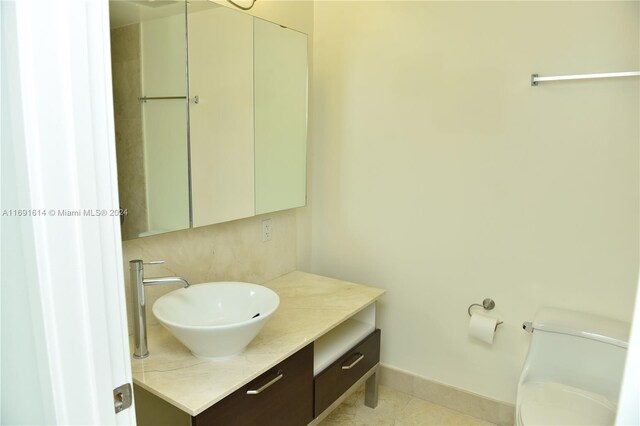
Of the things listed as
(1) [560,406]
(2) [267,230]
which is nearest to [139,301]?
(2) [267,230]

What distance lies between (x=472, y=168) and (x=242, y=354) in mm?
1330

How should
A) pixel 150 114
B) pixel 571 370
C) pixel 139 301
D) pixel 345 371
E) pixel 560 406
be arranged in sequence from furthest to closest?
pixel 345 371
pixel 571 370
pixel 560 406
pixel 150 114
pixel 139 301

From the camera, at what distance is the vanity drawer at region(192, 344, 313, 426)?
1396 millimetres

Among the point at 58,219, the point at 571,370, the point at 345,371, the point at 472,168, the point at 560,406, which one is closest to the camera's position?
the point at 58,219

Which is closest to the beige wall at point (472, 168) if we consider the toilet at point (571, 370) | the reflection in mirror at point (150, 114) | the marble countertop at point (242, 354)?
the toilet at point (571, 370)

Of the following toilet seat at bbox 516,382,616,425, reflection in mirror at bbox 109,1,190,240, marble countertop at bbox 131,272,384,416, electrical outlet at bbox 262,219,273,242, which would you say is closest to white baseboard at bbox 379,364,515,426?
toilet seat at bbox 516,382,616,425

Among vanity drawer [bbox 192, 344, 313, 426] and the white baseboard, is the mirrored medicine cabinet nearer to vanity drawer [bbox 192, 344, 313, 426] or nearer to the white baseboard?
vanity drawer [bbox 192, 344, 313, 426]

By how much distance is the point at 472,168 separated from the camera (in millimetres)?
2131

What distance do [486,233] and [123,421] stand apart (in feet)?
5.76

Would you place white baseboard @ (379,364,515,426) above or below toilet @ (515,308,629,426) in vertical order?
below

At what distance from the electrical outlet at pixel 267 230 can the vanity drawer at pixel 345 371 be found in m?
0.70

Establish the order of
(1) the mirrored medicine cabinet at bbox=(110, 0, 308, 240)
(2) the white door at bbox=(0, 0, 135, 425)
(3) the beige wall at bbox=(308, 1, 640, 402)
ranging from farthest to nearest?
(3) the beige wall at bbox=(308, 1, 640, 402) → (1) the mirrored medicine cabinet at bbox=(110, 0, 308, 240) → (2) the white door at bbox=(0, 0, 135, 425)

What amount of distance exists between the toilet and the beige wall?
0.14m

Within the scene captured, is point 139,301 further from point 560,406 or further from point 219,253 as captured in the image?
point 560,406
